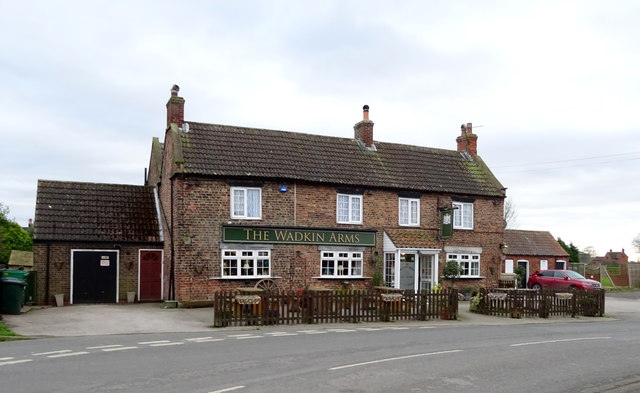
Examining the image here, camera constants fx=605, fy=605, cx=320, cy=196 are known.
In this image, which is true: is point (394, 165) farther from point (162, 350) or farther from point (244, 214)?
point (162, 350)

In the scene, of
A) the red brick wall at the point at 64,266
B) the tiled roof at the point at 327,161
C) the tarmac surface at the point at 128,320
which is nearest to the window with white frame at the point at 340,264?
the tiled roof at the point at 327,161

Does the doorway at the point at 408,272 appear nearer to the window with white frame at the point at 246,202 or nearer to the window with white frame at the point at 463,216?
the window with white frame at the point at 463,216

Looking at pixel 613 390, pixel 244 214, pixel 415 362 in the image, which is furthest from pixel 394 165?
pixel 613 390

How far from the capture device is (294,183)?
25266mm

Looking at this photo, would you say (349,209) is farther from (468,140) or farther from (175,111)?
(468,140)

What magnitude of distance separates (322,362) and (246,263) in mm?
13091

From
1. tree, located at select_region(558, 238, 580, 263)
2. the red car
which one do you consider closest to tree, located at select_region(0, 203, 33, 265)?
the red car

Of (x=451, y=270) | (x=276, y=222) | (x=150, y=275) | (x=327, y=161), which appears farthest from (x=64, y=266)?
(x=451, y=270)

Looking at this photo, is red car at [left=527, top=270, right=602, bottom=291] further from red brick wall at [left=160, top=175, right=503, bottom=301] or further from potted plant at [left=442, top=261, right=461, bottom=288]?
potted plant at [left=442, top=261, right=461, bottom=288]

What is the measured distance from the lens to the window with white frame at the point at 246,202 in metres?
24.2

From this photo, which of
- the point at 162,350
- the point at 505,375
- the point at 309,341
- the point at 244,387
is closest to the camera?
the point at 244,387

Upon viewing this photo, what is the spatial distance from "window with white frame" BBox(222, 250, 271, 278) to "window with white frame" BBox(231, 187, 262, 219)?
147 cm

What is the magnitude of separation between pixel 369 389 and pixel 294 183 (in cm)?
1661

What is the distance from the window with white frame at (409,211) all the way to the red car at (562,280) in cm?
1138
